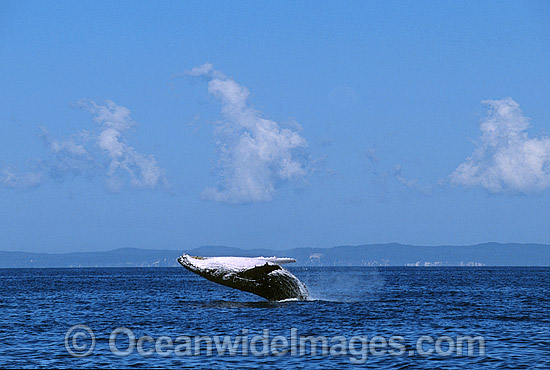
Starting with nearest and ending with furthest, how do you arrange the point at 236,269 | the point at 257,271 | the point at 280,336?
the point at 280,336 < the point at 236,269 < the point at 257,271

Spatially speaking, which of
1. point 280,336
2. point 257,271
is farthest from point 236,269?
point 280,336

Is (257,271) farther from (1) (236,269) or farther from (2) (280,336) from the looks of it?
(2) (280,336)

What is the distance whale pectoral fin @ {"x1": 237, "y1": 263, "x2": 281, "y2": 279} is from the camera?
32344 millimetres

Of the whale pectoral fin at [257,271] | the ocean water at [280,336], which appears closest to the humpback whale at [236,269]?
the whale pectoral fin at [257,271]

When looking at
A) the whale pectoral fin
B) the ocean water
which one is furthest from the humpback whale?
the ocean water

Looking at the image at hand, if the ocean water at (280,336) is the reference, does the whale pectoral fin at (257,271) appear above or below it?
above

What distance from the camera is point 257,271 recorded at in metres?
32.6

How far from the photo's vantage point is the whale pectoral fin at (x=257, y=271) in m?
32.3

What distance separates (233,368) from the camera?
67.4 ft

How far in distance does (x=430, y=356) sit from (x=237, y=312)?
13.5m

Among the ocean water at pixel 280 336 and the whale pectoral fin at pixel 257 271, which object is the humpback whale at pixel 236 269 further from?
the ocean water at pixel 280 336

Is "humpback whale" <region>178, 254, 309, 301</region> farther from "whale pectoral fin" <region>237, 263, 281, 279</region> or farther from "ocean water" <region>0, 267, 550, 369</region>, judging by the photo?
"ocean water" <region>0, 267, 550, 369</region>

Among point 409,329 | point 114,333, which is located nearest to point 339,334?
point 409,329

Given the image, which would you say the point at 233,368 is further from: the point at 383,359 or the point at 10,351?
the point at 10,351
